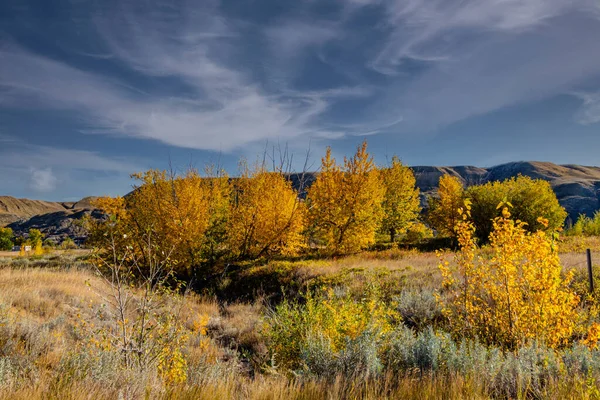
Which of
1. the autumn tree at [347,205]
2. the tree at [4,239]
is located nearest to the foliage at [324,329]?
the autumn tree at [347,205]

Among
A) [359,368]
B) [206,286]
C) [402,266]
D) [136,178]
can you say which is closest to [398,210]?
[402,266]

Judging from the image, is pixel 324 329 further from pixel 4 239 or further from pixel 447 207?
pixel 4 239

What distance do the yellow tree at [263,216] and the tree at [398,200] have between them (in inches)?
567

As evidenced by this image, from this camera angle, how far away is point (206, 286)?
56.6 ft

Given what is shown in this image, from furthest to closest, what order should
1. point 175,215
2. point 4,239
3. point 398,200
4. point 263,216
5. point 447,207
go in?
1. point 4,239
2. point 398,200
3. point 447,207
4. point 263,216
5. point 175,215

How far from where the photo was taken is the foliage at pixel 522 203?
1099 inches

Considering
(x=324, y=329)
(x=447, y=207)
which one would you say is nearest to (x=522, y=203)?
(x=447, y=207)

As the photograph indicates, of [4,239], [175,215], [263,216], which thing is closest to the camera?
[175,215]

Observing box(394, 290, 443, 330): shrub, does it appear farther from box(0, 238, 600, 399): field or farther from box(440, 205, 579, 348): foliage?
box(440, 205, 579, 348): foliage

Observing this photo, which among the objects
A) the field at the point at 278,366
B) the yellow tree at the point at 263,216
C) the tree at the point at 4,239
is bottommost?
the tree at the point at 4,239

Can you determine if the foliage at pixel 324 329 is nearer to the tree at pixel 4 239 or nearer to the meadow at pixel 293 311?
the meadow at pixel 293 311

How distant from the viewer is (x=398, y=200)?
31484 millimetres

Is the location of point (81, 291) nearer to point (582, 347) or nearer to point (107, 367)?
point (107, 367)

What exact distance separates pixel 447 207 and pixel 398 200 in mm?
4247
